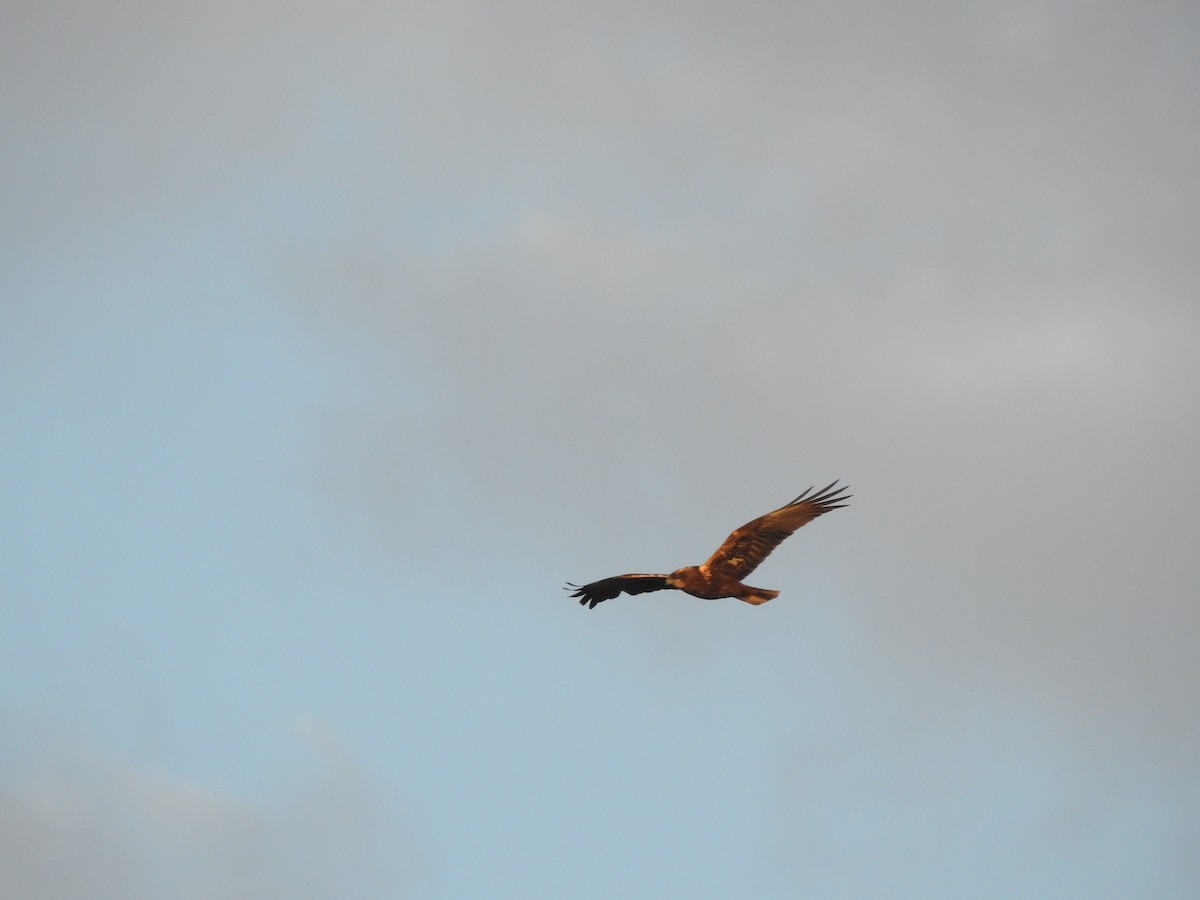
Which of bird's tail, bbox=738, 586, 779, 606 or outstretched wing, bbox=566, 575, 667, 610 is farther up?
outstretched wing, bbox=566, 575, 667, 610

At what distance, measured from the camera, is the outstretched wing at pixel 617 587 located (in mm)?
36531

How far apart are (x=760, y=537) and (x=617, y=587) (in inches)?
181

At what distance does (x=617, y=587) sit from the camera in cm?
3781

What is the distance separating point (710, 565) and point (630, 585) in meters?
3.35

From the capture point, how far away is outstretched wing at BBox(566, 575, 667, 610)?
36531 mm

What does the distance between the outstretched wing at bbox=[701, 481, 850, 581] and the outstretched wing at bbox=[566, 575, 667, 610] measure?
1.93 m

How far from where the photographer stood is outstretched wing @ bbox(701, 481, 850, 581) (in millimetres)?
34312

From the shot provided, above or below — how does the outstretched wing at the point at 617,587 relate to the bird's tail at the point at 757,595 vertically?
above

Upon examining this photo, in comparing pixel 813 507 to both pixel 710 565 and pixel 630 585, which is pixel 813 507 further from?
pixel 630 585

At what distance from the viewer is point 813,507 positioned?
113 ft

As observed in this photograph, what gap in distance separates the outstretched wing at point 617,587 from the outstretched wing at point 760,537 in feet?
6.34

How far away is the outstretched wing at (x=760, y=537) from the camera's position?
3431 centimetres

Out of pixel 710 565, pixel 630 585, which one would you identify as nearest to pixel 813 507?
pixel 710 565

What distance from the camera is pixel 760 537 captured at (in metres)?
34.4
